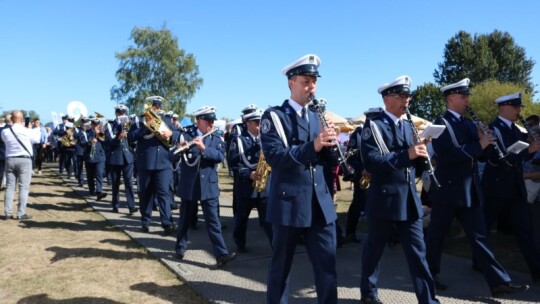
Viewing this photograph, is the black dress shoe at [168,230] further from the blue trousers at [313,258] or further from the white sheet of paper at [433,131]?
the white sheet of paper at [433,131]

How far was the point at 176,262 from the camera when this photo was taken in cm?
588

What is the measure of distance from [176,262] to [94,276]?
1.04 meters

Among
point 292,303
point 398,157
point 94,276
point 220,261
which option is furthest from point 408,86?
point 94,276

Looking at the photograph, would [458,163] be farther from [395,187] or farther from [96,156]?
[96,156]

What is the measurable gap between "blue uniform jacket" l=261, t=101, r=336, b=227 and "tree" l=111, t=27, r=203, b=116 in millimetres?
46129

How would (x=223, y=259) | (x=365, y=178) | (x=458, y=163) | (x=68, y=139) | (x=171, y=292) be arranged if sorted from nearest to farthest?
(x=458, y=163)
(x=171, y=292)
(x=223, y=259)
(x=365, y=178)
(x=68, y=139)

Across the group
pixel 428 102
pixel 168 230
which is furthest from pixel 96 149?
pixel 428 102

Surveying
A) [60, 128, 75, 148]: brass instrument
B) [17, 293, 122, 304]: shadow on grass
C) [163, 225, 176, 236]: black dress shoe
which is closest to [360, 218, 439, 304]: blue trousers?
[17, 293, 122, 304]: shadow on grass

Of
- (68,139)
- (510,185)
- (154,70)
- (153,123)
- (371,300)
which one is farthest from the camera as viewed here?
(154,70)

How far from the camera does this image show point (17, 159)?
8.70 m

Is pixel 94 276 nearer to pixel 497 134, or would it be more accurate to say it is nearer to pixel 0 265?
pixel 0 265

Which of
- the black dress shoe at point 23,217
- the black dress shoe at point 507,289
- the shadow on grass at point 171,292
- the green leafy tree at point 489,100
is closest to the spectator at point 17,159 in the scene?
the black dress shoe at point 23,217

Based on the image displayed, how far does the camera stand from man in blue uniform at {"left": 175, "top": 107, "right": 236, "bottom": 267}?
224 inches

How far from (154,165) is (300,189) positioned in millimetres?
4689
